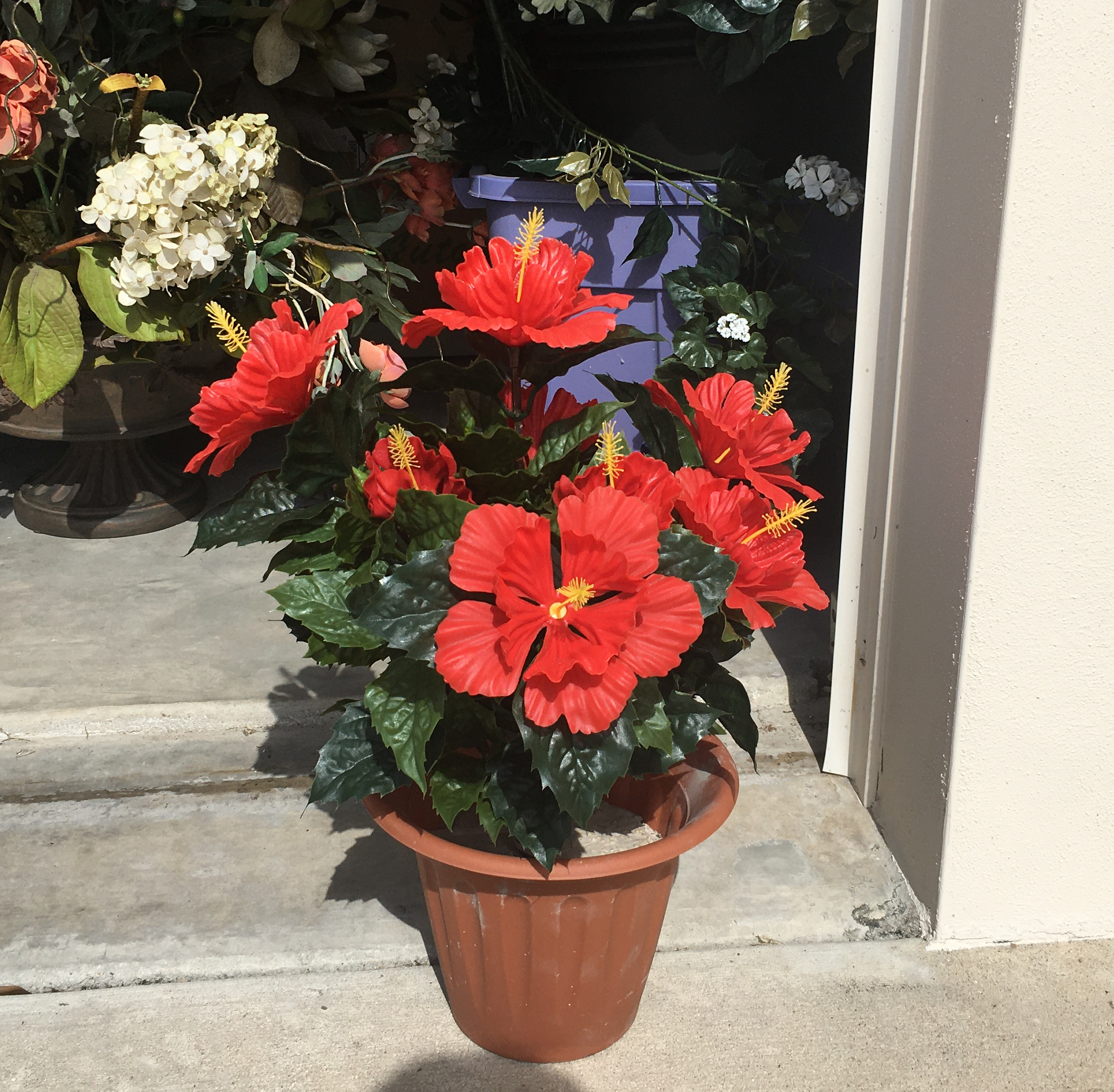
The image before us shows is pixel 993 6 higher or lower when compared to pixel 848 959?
higher

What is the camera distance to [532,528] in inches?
37.0

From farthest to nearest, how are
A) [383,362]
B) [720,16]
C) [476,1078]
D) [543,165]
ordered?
[543,165] → [720,16] → [383,362] → [476,1078]

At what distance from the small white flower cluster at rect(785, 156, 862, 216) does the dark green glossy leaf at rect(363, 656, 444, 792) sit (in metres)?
1.38

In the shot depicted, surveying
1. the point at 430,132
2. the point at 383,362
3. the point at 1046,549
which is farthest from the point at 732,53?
the point at 1046,549

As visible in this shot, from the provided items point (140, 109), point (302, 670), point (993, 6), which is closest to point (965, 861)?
point (993, 6)

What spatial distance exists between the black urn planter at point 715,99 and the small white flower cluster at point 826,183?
114 mm

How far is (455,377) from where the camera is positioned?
107 cm

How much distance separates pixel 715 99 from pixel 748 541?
1391 millimetres

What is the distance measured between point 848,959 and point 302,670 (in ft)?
3.69

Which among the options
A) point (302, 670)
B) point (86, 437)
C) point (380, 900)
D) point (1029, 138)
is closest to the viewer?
point (1029, 138)

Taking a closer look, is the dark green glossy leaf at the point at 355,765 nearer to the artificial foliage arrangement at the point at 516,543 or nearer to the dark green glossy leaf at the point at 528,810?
the artificial foliage arrangement at the point at 516,543

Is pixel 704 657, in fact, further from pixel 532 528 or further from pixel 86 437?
pixel 86 437

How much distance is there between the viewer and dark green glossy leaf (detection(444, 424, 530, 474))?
1027 millimetres

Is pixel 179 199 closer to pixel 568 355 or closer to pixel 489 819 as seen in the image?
pixel 568 355
